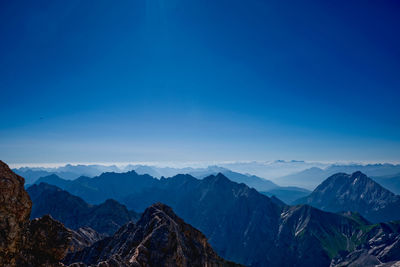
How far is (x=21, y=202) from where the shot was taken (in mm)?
22594

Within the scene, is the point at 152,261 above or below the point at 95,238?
above

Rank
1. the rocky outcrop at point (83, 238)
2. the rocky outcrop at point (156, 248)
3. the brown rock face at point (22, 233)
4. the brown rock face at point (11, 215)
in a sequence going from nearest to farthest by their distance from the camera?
A: the brown rock face at point (11, 215), the brown rock face at point (22, 233), the rocky outcrop at point (156, 248), the rocky outcrop at point (83, 238)

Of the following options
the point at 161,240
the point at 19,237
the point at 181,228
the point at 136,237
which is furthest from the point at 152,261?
the point at 19,237

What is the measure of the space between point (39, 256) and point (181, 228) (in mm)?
62063

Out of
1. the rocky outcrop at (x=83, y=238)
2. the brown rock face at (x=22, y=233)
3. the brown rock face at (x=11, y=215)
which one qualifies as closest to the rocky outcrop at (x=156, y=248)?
the brown rock face at (x=22, y=233)

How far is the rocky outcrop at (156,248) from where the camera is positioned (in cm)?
5382

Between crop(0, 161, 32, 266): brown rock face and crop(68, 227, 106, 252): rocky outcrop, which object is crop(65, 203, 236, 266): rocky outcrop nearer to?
crop(0, 161, 32, 266): brown rock face

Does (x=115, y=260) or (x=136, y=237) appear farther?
(x=136, y=237)

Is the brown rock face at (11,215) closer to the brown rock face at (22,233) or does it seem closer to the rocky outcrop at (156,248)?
the brown rock face at (22,233)

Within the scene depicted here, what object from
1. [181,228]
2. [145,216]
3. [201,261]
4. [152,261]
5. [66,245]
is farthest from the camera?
[145,216]

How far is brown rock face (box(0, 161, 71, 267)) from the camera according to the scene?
20984 millimetres

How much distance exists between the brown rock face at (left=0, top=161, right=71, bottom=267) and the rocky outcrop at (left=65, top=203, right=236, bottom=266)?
17.2 meters

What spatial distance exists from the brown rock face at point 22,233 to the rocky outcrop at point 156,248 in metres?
17.2

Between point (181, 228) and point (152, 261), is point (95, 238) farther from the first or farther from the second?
point (152, 261)
